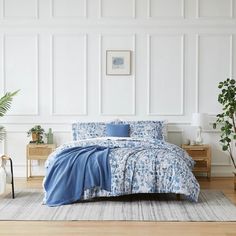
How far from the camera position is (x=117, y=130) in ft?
22.8

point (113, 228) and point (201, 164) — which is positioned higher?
point (201, 164)

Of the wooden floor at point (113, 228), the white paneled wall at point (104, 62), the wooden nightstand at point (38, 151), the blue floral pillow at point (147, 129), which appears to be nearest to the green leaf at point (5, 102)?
the white paneled wall at point (104, 62)

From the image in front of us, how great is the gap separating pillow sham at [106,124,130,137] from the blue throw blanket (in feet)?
4.74

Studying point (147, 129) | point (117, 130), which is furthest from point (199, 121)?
point (117, 130)

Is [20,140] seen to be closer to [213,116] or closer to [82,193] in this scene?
[82,193]

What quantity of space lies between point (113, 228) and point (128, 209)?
783 millimetres

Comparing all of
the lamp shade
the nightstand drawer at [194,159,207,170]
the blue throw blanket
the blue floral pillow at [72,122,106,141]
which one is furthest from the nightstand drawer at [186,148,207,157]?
the blue throw blanket

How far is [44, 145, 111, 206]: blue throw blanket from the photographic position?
5328 mm

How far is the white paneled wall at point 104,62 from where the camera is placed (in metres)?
7.48

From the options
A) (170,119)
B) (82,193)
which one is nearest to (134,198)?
(82,193)

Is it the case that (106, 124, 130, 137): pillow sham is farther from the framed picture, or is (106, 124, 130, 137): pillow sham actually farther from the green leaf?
the green leaf

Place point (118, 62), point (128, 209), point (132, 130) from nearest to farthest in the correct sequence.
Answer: point (128, 209), point (132, 130), point (118, 62)

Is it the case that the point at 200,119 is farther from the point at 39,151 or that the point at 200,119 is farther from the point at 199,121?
the point at 39,151

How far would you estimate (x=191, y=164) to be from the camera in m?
6.12
